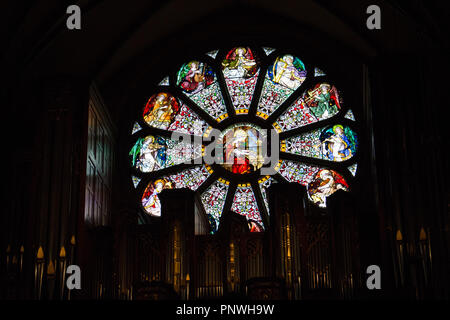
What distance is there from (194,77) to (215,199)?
8.46ft

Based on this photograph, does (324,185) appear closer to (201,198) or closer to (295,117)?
(295,117)

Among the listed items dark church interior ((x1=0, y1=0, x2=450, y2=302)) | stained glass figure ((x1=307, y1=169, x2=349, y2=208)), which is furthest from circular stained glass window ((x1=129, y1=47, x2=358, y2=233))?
dark church interior ((x1=0, y1=0, x2=450, y2=302))

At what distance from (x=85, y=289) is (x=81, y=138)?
2.46m

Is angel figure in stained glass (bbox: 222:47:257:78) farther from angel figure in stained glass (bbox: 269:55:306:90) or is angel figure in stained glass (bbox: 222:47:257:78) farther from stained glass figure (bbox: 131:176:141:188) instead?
stained glass figure (bbox: 131:176:141:188)

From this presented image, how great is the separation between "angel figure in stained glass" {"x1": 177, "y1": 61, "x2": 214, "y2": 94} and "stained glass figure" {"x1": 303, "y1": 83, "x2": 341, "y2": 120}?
190 cm

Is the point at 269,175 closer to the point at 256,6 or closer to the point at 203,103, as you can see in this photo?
the point at 203,103

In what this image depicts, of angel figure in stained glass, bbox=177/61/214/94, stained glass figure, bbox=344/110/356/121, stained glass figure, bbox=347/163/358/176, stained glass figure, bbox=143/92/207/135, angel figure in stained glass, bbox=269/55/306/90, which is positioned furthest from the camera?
angel figure in stained glass, bbox=177/61/214/94

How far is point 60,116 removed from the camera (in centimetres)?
1416

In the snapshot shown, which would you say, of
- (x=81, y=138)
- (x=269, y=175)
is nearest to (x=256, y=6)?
(x=269, y=175)

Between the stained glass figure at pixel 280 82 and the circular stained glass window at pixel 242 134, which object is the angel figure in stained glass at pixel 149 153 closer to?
the circular stained glass window at pixel 242 134

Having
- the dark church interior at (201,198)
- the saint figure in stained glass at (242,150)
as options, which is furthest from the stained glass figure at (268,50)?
the saint figure in stained glass at (242,150)

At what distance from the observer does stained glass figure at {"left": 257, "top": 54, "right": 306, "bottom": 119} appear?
1686cm

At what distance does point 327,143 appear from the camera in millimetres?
16250

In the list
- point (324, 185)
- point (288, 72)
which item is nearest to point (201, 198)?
point (324, 185)
